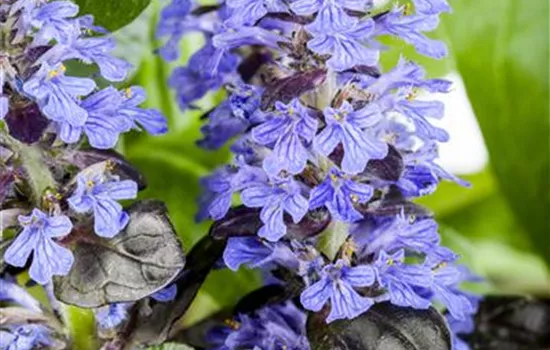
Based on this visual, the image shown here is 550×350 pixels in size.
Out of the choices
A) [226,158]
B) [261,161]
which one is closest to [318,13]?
[261,161]

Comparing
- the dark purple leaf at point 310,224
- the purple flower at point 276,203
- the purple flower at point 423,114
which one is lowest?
the dark purple leaf at point 310,224

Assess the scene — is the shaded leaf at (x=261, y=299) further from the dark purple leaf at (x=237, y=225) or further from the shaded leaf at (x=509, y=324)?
the shaded leaf at (x=509, y=324)

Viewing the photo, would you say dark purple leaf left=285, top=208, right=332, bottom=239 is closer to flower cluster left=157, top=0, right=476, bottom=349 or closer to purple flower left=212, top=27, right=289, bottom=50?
flower cluster left=157, top=0, right=476, bottom=349

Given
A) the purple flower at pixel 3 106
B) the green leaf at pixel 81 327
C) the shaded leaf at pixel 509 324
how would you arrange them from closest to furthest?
the purple flower at pixel 3 106 < the green leaf at pixel 81 327 < the shaded leaf at pixel 509 324

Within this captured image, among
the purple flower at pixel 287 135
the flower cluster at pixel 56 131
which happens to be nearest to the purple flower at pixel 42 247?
the flower cluster at pixel 56 131

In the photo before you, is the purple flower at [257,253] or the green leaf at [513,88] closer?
the purple flower at [257,253]

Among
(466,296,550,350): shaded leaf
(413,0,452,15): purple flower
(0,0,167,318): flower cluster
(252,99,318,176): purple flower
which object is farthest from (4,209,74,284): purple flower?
→ (466,296,550,350): shaded leaf

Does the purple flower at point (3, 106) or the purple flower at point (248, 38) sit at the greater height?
the purple flower at point (3, 106)
